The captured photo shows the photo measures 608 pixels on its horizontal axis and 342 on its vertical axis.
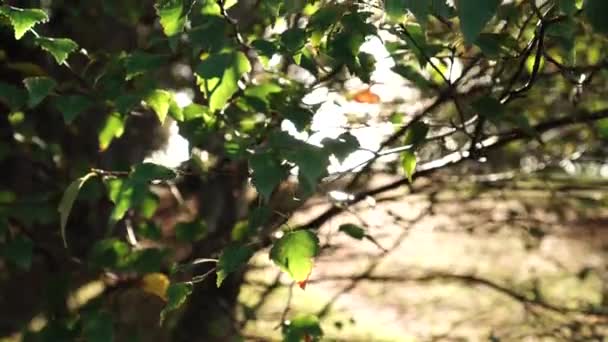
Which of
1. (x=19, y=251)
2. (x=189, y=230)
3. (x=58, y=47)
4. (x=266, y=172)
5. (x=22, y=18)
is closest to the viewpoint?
(x=266, y=172)

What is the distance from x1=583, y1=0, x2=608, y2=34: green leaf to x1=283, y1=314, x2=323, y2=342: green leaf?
44.8 inches

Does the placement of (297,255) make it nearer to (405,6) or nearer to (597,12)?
(405,6)

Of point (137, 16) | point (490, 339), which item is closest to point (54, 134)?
point (137, 16)

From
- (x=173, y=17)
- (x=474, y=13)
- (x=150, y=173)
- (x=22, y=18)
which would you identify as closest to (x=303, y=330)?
(x=150, y=173)

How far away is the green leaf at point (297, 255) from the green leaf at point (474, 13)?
0.66 m

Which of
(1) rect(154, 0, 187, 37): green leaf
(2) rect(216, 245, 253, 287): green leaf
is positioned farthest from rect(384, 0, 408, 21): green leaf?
(2) rect(216, 245, 253, 287): green leaf

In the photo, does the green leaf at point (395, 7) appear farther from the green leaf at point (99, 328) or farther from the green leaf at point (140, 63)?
the green leaf at point (99, 328)

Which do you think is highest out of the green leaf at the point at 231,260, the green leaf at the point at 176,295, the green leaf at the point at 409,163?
the green leaf at the point at 409,163

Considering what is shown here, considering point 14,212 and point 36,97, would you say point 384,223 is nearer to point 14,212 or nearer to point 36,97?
point 14,212

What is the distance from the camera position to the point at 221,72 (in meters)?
1.56

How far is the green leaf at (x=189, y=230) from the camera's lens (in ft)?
8.21

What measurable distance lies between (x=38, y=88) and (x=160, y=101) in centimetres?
28

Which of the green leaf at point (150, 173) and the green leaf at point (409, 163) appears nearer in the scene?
the green leaf at point (150, 173)

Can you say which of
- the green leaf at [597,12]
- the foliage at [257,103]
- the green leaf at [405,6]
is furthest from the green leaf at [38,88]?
the green leaf at [597,12]
